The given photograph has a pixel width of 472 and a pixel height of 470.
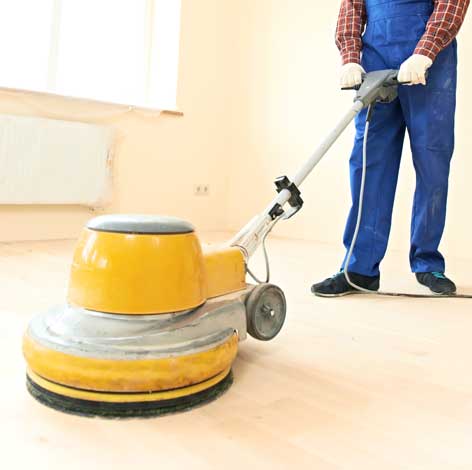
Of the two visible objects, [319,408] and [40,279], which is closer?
Answer: [319,408]

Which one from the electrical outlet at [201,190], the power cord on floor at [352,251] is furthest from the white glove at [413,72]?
the electrical outlet at [201,190]

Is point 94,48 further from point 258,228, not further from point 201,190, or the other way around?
point 258,228

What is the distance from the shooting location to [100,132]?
315 centimetres

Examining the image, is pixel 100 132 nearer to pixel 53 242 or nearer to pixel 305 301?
pixel 53 242

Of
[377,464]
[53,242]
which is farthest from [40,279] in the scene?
[377,464]

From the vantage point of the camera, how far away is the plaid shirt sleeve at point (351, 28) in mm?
1798

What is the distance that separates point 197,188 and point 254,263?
1.56 meters

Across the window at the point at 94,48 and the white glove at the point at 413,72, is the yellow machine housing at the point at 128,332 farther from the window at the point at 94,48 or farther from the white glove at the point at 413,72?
the window at the point at 94,48

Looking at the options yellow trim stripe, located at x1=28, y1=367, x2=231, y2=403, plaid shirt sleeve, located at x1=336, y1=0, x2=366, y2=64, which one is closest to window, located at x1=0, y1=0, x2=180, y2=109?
plaid shirt sleeve, located at x1=336, y1=0, x2=366, y2=64

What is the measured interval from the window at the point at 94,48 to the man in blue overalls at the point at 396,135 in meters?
1.93

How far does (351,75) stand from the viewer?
1661mm

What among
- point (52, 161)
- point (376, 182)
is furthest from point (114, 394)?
point (52, 161)

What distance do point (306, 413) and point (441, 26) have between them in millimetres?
1286

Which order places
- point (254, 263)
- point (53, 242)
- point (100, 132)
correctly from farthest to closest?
point (100, 132) < point (53, 242) < point (254, 263)
